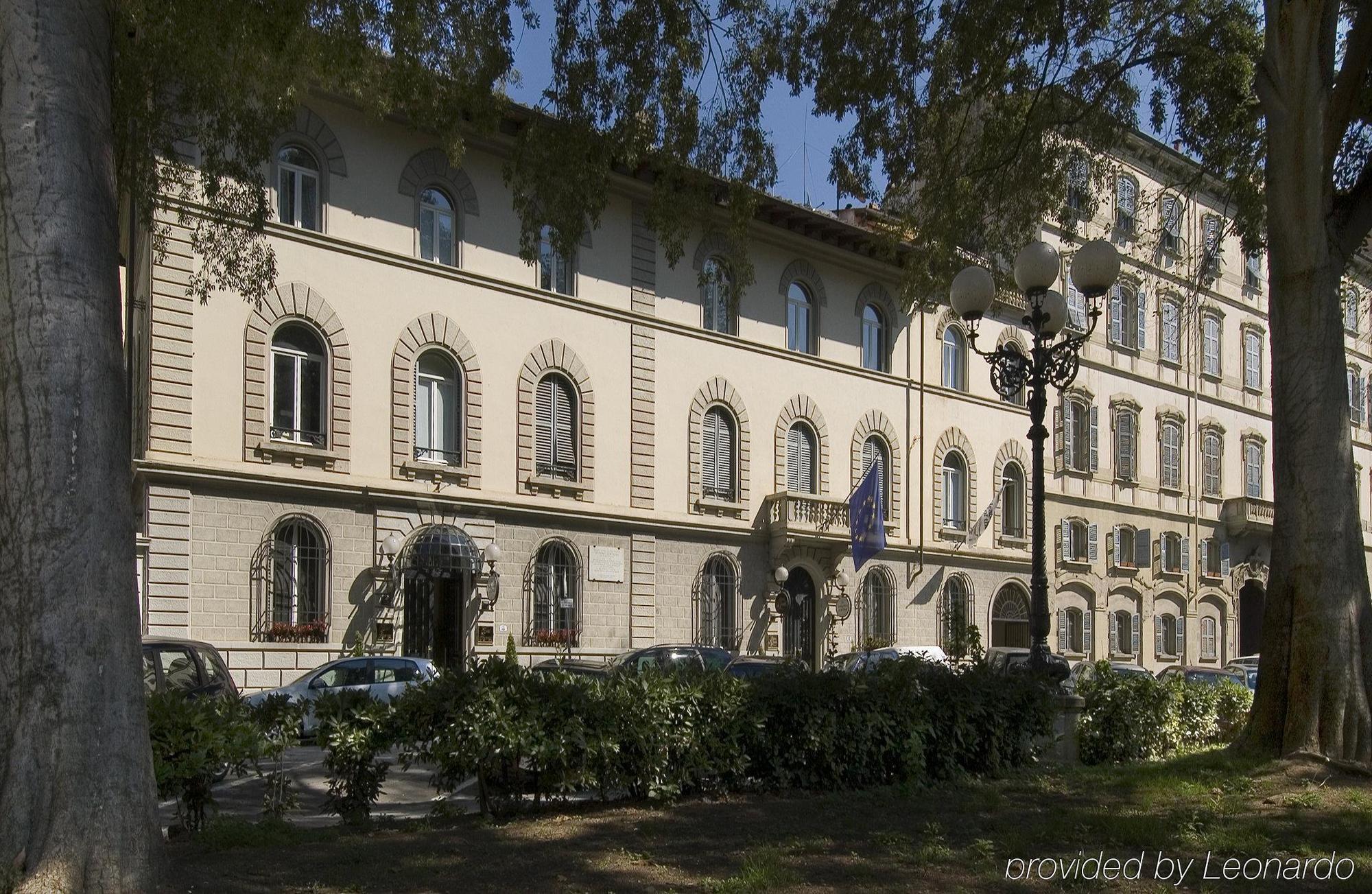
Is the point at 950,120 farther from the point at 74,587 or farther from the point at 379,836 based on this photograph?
the point at 74,587

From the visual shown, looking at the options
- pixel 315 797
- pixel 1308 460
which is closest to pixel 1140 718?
pixel 1308 460

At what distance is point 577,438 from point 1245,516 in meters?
29.9

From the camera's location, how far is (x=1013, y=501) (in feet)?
137

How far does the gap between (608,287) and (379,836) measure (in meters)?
22.7

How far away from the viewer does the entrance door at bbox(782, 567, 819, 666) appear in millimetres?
34531

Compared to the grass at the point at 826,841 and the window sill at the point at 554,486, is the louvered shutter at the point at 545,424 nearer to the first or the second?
the window sill at the point at 554,486

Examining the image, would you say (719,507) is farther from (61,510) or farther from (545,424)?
(61,510)

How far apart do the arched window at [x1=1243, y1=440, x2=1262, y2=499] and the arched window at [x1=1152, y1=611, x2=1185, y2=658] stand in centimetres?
713

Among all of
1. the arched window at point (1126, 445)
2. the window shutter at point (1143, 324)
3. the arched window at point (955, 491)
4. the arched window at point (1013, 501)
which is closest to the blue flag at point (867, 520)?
the arched window at point (955, 491)

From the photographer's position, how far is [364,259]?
2634cm

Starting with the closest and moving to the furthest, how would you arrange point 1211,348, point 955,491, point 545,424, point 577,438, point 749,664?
point 749,664
point 545,424
point 577,438
point 955,491
point 1211,348

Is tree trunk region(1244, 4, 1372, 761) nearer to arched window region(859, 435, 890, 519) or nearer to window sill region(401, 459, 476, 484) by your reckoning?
window sill region(401, 459, 476, 484)

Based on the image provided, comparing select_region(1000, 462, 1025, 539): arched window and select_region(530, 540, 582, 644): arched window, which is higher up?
select_region(1000, 462, 1025, 539): arched window
